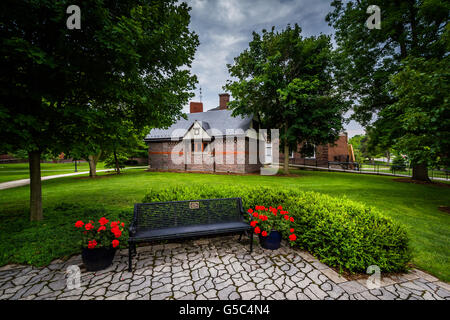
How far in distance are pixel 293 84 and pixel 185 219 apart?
547 inches

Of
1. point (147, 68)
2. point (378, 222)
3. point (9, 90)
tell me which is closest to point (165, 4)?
point (147, 68)

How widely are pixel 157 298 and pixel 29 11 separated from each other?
5178 mm

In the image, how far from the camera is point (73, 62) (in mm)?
3623

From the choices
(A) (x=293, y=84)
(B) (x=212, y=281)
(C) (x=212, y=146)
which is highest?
(A) (x=293, y=84)

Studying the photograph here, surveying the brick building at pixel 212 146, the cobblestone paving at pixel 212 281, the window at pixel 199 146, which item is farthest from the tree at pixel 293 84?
the cobblestone paving at pixel 212 281

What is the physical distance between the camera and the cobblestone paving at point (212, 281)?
8.61ft

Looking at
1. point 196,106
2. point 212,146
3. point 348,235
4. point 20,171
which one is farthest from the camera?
point 196,106

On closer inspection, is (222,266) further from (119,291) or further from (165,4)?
(165,4)

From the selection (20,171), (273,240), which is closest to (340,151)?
(273,240)

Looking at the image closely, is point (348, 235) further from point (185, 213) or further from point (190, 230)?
point (185, 213)

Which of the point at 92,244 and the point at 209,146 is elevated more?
the point at 209,146

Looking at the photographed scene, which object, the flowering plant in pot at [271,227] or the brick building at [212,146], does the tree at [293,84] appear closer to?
the brick building at [212,146]
